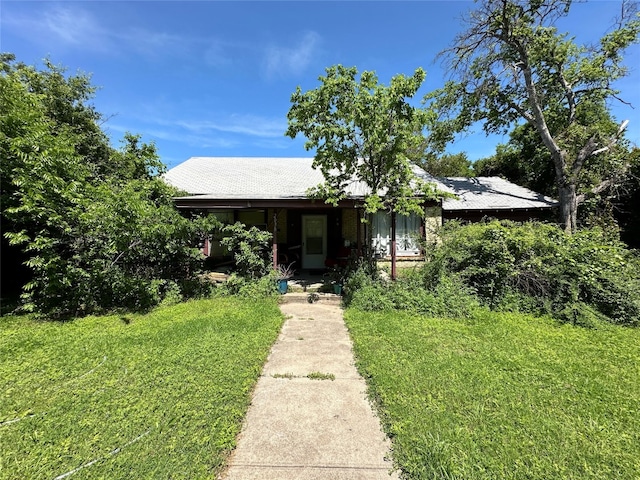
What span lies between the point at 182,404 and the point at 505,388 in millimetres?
3821

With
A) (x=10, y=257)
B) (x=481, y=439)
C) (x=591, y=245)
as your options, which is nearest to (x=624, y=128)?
(x=591, y=245)

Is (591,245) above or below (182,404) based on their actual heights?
above

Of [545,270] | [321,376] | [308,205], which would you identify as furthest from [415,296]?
[308,205]

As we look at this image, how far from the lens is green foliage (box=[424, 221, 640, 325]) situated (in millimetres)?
6355

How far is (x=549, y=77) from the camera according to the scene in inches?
518

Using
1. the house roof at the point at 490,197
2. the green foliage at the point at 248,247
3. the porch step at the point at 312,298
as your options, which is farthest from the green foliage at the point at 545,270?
the green foliage at the point at 248,247

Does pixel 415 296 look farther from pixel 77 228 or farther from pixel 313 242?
pixel 77 228

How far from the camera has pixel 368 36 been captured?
30.2 ft

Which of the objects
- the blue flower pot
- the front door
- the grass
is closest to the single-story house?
the front door

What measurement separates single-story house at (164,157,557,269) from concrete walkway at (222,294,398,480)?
540 centimetres

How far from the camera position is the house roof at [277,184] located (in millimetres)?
9742

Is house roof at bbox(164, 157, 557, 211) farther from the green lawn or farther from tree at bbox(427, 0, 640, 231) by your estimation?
the green lawn

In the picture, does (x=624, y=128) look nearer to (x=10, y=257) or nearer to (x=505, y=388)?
(x=505, y=388)

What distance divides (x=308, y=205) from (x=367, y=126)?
2938mm
